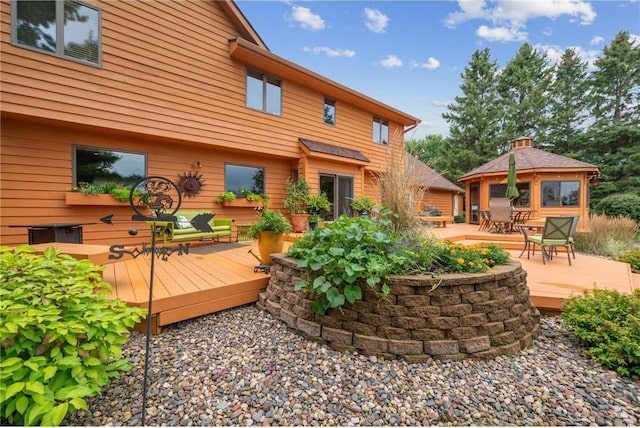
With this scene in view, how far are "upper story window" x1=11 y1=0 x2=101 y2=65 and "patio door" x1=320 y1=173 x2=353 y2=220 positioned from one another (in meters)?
5.60

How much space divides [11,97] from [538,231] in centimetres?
1322

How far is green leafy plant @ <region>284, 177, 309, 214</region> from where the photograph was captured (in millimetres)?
7586

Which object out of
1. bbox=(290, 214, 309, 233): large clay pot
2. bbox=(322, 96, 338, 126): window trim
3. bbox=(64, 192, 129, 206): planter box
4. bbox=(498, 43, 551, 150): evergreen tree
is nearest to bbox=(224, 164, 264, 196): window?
bbox=(290, 214, 309, 233): large clay pot

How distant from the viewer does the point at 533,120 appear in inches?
741

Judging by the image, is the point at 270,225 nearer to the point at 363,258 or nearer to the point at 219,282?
the point at 219,282

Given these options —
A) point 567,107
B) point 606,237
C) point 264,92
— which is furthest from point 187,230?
point 567,107

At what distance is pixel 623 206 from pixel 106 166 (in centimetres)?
1898

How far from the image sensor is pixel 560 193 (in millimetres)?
11383

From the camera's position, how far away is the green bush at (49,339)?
1352 mm

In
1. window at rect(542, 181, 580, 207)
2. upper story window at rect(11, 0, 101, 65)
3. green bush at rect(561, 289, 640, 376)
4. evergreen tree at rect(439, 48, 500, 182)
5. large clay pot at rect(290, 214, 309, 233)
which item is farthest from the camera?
evergreen tree at rect(439, 48, 500, 182)

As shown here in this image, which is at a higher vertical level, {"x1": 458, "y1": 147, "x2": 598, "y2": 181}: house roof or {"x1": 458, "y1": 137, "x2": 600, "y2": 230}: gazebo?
{"x1": 458, "y1": 147, "x2": 598, "y2": 181}: house roof

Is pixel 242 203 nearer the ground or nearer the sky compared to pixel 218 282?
nearer the sky

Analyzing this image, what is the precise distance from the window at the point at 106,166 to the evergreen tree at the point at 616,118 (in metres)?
22.0

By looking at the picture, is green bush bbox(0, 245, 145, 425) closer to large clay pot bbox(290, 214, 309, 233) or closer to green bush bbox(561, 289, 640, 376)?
green bush bbox(561, 289, 640, 376)
